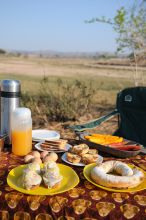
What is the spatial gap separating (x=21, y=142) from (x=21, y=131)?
0.07 m

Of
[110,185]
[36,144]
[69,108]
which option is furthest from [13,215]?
[69,108]

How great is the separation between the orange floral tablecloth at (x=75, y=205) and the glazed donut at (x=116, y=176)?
45 millimetres

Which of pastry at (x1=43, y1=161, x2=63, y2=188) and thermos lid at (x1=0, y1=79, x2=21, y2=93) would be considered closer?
pastry at (x1=43, y1=161, x2=63, y2=188)

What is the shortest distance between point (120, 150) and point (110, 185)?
467 millimetres

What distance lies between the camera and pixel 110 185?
1.35 metres

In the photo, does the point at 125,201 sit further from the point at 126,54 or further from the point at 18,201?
the point at 126,54

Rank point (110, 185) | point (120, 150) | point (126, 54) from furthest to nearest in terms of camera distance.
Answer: point (126, 54) < point (120, 150) < point (110, 185)

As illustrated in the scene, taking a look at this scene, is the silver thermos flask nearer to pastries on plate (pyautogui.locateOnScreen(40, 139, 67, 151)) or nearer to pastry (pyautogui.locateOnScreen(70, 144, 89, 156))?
pastries on plate (pyautogui.locateOnScreen(40, 139, 67, 151))

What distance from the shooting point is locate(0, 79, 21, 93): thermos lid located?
6.19 feet

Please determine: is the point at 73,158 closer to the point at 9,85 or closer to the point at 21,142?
the point at 21,142

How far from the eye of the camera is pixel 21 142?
1.78 metres

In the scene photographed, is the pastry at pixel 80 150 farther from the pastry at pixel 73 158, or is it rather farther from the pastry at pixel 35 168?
the pastry at pixel 35 168

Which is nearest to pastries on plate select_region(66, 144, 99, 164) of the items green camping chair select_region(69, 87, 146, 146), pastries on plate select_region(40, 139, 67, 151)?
pastries on plate select_region(40, 139, 67, 151)

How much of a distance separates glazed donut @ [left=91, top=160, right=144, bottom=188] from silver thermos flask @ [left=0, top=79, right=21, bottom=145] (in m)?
0.73
